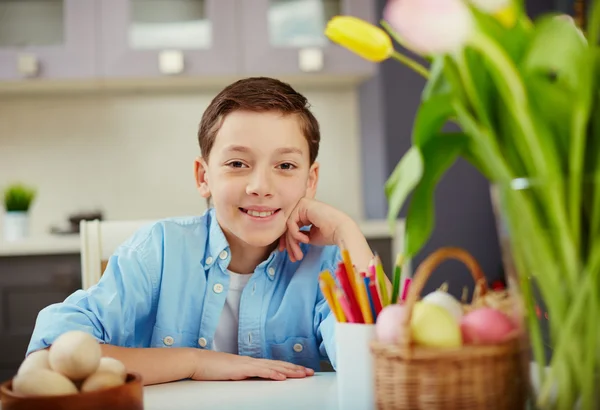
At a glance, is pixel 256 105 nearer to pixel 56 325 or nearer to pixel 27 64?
pixel 56 325

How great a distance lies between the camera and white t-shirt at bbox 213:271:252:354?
1.24 m

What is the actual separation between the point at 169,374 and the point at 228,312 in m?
0.32

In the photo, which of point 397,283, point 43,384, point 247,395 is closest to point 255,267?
point 247,395

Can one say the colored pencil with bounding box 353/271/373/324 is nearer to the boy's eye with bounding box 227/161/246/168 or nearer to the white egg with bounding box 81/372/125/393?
the white egg with bounding box 81/372/125/393

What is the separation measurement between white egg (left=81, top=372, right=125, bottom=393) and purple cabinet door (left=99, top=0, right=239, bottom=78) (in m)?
2.04

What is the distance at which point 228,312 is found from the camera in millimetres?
1267

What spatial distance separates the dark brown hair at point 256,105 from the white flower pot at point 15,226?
146cm

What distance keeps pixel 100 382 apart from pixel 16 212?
6.93ft

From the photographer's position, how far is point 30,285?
93.8 inches

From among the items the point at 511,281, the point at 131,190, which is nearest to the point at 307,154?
the point at 511,281

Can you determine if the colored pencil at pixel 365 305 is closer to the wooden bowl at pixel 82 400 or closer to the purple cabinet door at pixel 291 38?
the wooden bowl at pixel 82 400

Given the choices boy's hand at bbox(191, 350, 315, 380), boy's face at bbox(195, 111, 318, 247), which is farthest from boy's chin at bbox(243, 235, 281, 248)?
boy's hand at bbox(191, 350, 315, 380)

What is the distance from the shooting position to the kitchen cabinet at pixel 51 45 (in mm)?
2549

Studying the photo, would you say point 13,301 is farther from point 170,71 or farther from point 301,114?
point 301,114
